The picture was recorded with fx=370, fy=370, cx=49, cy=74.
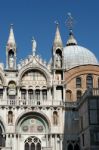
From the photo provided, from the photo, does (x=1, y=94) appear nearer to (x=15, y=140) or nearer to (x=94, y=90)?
(x=15, y=140)

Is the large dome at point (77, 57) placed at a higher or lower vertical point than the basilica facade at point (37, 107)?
higher

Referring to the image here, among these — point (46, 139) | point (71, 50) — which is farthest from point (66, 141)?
point (71, 50)

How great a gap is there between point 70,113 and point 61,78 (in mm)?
5299

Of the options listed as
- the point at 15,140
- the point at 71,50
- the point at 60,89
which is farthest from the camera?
the point at 71,50

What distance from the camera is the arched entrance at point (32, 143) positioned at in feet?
162

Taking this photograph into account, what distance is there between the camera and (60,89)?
52.0 m

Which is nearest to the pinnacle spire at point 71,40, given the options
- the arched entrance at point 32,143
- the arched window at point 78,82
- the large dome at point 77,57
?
the large dome at point 77,57

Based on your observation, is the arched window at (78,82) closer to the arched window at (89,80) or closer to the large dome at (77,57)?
the arched window at (89,80)

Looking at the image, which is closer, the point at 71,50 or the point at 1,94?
the point at 1,94

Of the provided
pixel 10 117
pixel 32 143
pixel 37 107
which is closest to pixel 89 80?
pixel 37 107

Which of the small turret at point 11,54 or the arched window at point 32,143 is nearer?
the arched window at point 32,143

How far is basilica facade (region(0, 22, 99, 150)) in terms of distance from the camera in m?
48.9

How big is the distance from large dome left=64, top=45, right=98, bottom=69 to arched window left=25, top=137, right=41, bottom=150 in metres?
16.8

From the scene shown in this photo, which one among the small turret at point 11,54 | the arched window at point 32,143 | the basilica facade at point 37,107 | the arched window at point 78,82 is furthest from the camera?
the arched window at point 78,82
